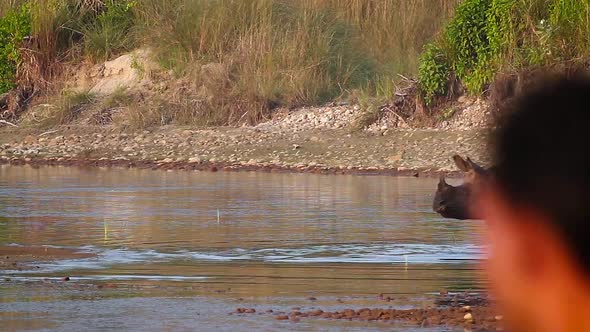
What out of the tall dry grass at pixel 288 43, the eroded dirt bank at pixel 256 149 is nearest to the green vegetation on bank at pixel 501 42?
the eroded dirt bank at pixel 256 149

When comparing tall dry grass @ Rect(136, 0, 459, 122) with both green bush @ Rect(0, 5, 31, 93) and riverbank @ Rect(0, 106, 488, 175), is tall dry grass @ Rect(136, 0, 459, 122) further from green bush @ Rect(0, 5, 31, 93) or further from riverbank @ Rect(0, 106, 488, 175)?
green bush @ Rect(0, 5, 31, 93)

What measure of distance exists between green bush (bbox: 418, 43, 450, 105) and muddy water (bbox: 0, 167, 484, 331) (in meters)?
3.08

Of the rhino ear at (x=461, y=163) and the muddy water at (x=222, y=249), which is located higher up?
the rhino ear at (x=461, y=163)

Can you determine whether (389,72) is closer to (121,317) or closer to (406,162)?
(406,162)

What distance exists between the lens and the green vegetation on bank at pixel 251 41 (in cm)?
2416

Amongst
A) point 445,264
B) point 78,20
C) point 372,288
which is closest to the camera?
point 372,288

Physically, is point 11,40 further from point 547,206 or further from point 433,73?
point 547,206

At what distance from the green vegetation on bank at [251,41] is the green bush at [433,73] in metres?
0.79

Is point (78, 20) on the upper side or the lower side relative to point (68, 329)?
upper

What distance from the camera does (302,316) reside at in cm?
799

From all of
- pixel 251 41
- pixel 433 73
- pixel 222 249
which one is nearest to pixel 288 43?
pixel 251 41

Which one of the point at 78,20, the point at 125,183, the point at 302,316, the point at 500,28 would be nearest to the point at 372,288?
the point at 302,316

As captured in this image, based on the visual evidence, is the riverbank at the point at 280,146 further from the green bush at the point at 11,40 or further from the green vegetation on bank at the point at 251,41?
the green bush at the point at 11,40

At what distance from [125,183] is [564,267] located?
1796cm
